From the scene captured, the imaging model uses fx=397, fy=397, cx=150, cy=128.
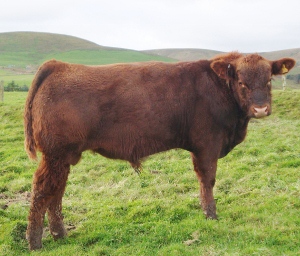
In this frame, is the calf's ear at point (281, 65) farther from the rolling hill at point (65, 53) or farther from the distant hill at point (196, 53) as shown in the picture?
the distant hill at point (196, 53)

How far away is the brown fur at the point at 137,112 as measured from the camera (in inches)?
235

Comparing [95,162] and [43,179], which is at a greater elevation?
[43,179]

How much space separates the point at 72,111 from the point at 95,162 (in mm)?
5429

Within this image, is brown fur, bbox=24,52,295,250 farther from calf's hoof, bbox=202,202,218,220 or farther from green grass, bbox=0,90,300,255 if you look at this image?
green grass, bbox=0,90,300,255

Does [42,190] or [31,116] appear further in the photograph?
[31,116]

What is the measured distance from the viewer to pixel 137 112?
20.4 ft

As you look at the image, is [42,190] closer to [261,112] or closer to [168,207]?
[168,207]

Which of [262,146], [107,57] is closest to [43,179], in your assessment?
[262,146]

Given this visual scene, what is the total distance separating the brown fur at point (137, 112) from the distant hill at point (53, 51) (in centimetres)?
7715

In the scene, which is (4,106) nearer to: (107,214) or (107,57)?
(107,214)

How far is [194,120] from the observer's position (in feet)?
21.5

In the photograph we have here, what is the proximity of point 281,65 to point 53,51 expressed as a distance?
350 ft

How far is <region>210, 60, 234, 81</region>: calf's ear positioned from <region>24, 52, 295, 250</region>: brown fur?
2 cm

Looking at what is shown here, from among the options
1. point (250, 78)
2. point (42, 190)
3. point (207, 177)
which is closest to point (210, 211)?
point (207, 177)
